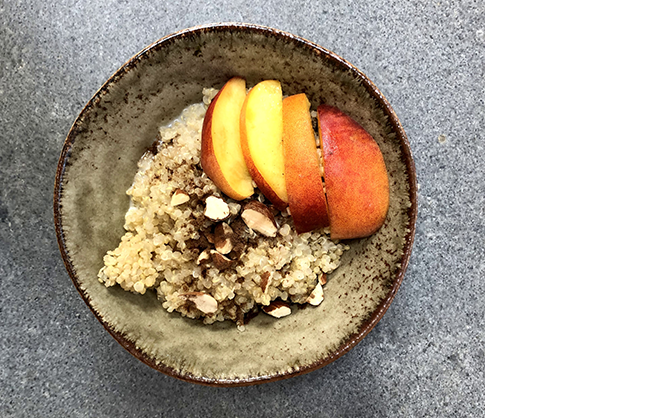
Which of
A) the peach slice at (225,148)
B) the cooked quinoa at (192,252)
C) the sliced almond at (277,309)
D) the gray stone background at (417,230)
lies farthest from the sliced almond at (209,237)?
the gray stone background at (417,230)

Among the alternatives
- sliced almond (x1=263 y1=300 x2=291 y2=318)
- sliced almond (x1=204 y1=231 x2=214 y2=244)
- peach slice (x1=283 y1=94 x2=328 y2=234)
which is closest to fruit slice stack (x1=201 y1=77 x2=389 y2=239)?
peach slice (x1=283 y1=94 x2=328 y2=234)

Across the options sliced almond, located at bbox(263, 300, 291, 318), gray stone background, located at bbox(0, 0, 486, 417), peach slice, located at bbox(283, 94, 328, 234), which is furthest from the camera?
gray stone background, located at bbox(0, 0, 486, 417)

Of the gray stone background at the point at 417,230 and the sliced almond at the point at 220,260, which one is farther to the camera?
the gray stone background at the point at 417,230

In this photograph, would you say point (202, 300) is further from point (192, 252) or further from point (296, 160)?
point (296, 160)

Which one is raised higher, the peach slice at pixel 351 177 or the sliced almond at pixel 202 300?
the peach slice at pixel 351 177

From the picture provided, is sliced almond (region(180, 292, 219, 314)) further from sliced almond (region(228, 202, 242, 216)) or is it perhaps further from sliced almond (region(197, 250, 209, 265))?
sliced almond (region(228, 202, 242, 216))

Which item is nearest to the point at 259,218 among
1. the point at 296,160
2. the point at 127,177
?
the point at 296,160

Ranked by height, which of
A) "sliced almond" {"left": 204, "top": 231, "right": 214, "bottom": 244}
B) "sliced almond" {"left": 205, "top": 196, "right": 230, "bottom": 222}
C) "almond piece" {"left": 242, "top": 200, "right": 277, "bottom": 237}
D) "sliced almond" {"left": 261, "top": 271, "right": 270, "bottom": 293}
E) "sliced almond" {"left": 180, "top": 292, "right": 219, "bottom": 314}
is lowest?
"sliced almond" {"left": 180, "top": 292, "right": 219, "bottom": 314}

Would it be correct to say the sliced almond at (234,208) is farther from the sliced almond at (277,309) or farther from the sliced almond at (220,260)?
the sliced almond at (277,309)
